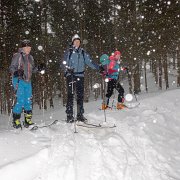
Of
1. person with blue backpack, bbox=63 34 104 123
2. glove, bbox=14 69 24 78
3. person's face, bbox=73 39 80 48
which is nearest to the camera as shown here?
glove, bbox=14 69 24 78

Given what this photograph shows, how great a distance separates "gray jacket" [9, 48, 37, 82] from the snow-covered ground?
160 centimetres

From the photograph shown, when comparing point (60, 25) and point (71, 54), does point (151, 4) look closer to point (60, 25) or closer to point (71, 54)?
point (60, 25)

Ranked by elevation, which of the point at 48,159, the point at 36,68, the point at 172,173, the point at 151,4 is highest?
the point at 151,4

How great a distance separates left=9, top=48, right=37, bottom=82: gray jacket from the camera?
7.87 meters

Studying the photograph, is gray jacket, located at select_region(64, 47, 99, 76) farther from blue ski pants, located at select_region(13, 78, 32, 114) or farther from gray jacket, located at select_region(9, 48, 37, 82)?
blue ski pants, located at select_region(13, 78, 32, 114)

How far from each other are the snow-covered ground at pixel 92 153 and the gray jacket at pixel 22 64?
5.24ft

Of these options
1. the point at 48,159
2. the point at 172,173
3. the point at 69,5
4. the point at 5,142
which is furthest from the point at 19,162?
the point at 69,5

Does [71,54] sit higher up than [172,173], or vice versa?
[71,54]

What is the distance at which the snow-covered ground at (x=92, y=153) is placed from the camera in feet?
16.4

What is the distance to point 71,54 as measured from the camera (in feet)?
27.9

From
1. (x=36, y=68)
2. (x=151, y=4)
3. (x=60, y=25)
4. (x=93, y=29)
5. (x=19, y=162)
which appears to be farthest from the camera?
(x=93, y=29)

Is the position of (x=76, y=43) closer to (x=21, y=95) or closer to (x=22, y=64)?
(x=22, y=64)

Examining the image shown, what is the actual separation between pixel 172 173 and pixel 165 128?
3086mm

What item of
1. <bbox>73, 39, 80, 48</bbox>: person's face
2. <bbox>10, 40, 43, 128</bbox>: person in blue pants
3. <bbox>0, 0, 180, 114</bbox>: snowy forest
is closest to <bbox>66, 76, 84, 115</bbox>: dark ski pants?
<bbox>73, 39, 80, 48</bbox>: person's face
